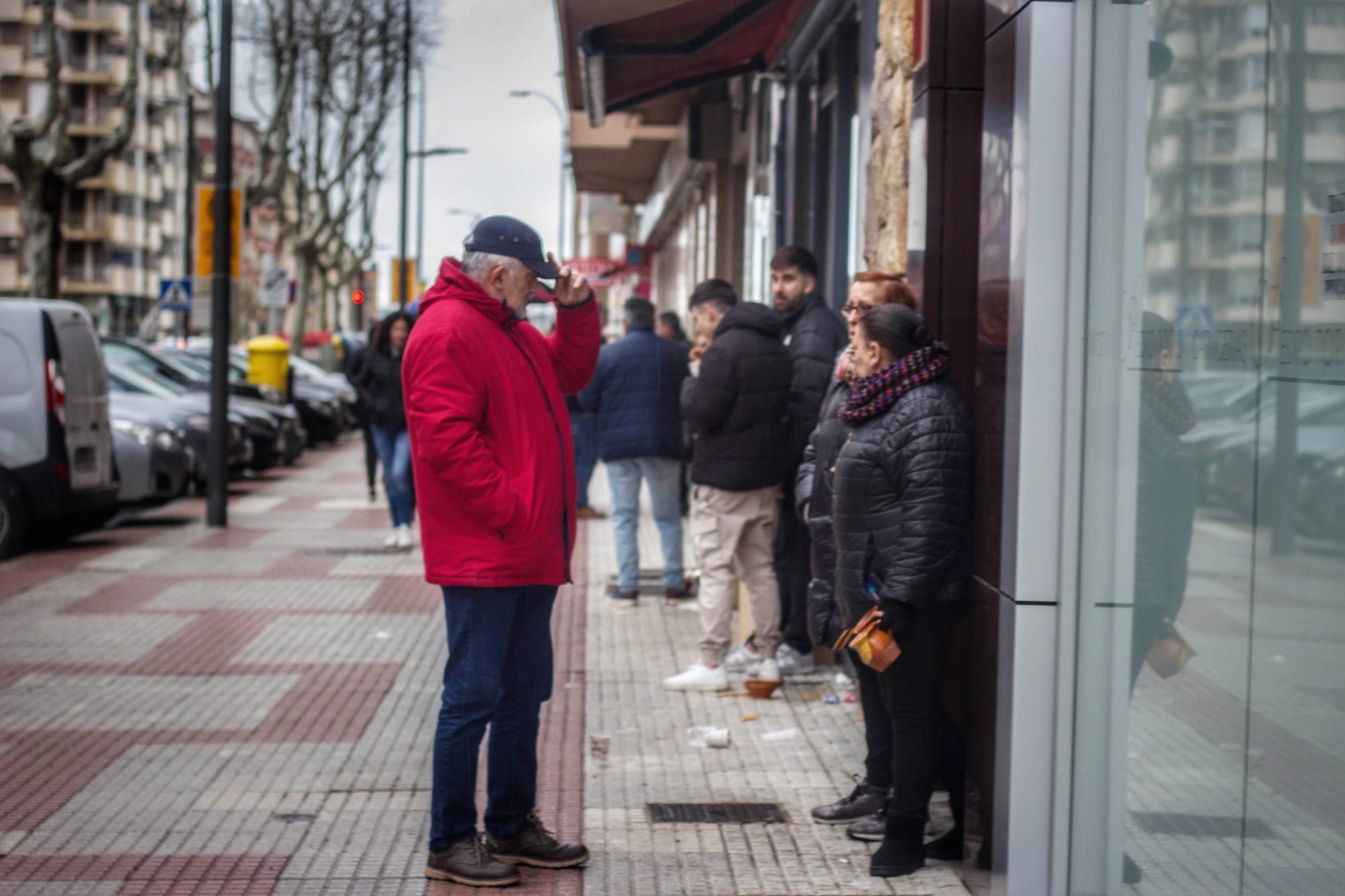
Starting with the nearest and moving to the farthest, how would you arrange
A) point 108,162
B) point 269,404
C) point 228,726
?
point 228,726 < point 269,404 < point 108,162

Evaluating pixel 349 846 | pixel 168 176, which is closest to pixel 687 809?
pixel 349 846

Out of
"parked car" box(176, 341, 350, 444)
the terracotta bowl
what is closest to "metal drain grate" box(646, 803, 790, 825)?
the terracotta bowl

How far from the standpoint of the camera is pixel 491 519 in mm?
4676

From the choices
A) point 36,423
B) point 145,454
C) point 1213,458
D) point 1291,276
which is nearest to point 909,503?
point 1213,458

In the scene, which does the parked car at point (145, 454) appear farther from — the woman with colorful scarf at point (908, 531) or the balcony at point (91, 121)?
the balcony at point (91, 121)

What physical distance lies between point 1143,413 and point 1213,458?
487 millimetres

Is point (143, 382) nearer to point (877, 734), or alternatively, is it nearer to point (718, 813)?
point (718, 813)

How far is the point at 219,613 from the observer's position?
994cm

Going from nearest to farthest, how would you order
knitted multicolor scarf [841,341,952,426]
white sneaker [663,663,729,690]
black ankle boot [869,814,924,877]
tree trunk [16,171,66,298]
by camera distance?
knitted multicolor scarf [841,341,952,426]
black ankle boot [869,814,924,877]
white sneaker [663,663,729,690]
tree trunk [16,171,66,298]

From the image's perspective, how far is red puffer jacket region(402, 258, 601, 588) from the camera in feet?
15.2

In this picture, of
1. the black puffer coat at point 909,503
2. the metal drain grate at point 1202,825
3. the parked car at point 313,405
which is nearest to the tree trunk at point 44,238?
the parked car at point 313,405

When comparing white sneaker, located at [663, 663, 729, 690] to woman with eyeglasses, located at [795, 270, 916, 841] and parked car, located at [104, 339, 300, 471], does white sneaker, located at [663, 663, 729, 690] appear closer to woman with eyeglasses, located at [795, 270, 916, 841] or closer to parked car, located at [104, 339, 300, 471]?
woman with eyeglasses, located at [795, 270, 916, 841]

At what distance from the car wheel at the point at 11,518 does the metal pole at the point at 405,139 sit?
14459 millimetres

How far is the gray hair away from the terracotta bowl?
3.13m
